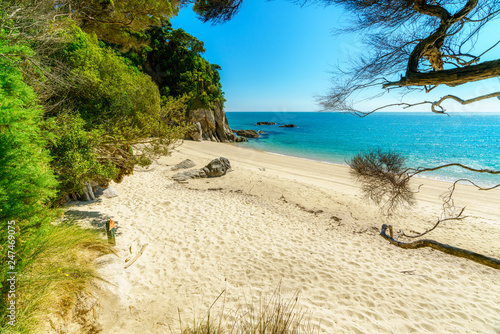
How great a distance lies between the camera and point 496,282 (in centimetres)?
525

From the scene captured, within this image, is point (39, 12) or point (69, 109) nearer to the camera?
point (39, 12)

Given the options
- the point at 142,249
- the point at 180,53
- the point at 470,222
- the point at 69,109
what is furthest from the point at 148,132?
the point at 180,53

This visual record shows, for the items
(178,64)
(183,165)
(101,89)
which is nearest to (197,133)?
(178,64)

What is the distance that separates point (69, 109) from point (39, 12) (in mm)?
1820

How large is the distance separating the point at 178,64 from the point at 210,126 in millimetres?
9289

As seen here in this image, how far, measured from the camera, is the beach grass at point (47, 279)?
86.7 inches

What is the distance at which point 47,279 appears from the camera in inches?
101

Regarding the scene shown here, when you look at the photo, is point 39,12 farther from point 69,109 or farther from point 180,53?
point 180,53

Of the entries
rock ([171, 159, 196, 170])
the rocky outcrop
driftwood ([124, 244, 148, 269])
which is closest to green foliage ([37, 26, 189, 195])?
driftwood ([124, 244, 148, 269])

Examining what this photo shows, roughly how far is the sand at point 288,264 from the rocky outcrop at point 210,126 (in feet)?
64.3

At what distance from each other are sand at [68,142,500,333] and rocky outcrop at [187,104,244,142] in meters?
19.6

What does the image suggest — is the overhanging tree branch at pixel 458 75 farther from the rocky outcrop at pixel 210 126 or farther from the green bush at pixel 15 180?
the rocky outcrop at pixel 210 126

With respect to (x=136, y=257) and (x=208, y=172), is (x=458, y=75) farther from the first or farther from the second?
(x=208, y=172)

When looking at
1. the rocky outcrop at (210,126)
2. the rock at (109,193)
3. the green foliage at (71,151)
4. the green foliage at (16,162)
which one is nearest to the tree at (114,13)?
the green foliage at (71,151)
